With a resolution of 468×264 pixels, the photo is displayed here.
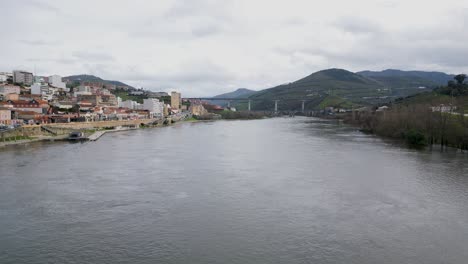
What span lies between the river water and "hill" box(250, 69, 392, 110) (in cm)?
4226

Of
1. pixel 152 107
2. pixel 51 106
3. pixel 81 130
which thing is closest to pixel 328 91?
pixel 152 107

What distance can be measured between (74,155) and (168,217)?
293 inches

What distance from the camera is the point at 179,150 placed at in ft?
44.3

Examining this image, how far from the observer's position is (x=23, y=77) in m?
34.8

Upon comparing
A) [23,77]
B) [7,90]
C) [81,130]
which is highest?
[23,77]

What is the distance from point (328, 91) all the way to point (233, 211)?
61.1 metres

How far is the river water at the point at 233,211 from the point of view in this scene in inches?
183

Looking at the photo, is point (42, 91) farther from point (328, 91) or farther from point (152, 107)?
point (328, 91)

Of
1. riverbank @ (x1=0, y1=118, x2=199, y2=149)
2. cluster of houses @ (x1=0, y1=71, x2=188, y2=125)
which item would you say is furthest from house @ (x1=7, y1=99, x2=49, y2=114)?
riverbank @ (x1=0, y1=118, x2=199, y2=149)


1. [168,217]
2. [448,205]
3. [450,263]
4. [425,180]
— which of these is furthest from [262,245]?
[425,180]

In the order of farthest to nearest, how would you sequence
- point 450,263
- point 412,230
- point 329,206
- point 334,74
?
point 334,74 < point 329,206 < point 412,230 < point 450,263

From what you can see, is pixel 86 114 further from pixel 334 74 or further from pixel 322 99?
pixel 334 74

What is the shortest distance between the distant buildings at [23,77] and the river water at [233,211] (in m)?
27.0

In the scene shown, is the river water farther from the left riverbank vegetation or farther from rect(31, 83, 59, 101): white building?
rect(31, 83, 59, 101): white building
